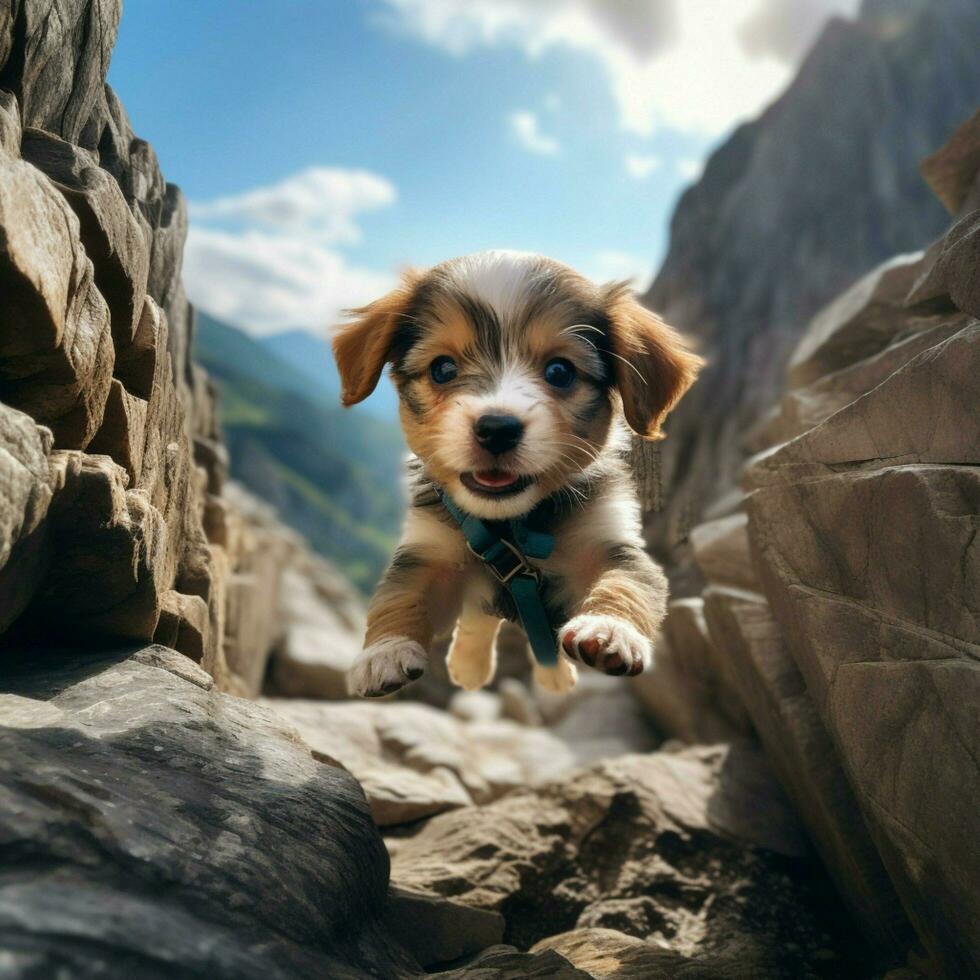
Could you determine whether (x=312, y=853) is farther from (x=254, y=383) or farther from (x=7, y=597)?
(x=254, y=383)

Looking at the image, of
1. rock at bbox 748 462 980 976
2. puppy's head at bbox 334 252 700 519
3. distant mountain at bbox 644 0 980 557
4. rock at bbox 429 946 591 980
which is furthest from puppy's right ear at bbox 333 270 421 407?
distant mountain at bbox 644 0 980 557

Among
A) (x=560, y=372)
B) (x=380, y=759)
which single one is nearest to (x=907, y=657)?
(x=560, y=372)

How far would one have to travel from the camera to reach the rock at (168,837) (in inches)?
72.0

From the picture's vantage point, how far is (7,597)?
2699mm

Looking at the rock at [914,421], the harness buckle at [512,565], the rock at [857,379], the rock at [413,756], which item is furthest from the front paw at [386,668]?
the rock at [857,379]

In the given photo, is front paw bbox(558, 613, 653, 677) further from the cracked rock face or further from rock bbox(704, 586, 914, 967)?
rock bbox(704, 586, 914, 967)

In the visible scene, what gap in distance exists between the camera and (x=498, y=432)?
3279mm

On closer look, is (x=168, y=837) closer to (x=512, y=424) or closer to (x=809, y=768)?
(x=512, y=424)

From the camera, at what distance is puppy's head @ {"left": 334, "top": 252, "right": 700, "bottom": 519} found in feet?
11.1

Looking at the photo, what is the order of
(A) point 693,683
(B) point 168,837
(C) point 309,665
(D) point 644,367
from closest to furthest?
(B) point 168,837 → (D) point 644,367 → (A) point 693,683 → (C) point 309,665

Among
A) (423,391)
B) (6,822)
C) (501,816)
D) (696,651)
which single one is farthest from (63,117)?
(696,651)

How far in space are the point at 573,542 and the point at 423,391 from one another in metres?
1.08

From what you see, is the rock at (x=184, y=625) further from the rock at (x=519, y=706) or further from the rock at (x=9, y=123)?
the rock at (x=519, y=706)

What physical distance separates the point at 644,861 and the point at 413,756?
244 centimetres
